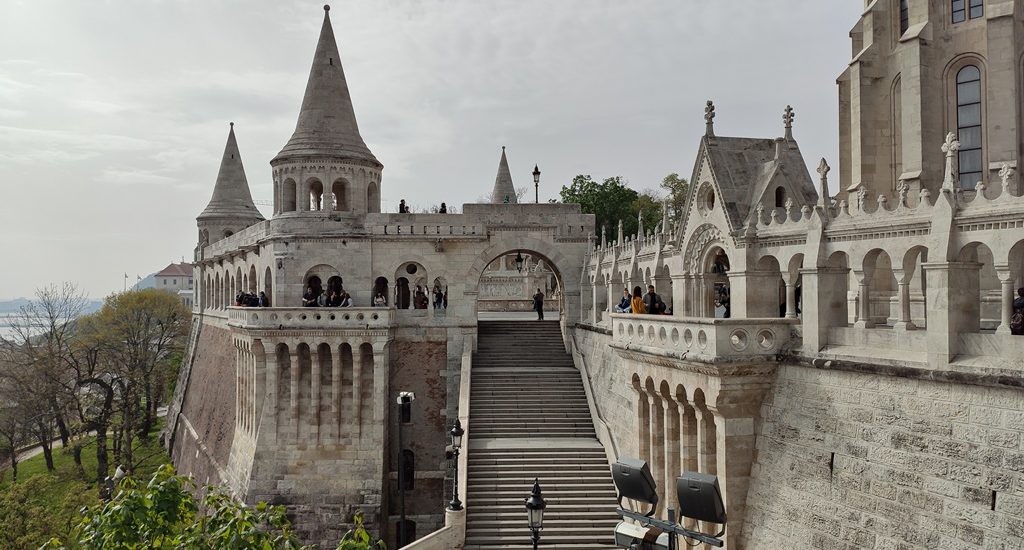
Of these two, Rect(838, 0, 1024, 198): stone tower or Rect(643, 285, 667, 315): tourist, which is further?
Rect(643, 285, 667, 315): tourist

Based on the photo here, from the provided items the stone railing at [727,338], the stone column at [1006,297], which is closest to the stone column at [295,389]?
the stone railing at [727,338]

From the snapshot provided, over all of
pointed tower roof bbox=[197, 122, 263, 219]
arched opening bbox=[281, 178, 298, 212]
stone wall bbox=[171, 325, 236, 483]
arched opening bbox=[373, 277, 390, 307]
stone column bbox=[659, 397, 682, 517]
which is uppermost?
pointed tower roof bbox=[197, 122, 263, 219]

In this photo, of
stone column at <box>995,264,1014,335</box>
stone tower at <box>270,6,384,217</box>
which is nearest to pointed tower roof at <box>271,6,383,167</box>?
stone tower at <box>270,6,384,217</box>

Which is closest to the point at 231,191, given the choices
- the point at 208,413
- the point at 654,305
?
the point at 208,413

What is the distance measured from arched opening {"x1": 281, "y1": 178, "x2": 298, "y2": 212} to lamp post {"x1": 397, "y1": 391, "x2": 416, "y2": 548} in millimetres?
8914

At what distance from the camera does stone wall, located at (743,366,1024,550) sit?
31.0 feet

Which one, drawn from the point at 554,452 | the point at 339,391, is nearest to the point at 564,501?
the point at 554,452

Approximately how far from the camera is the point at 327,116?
93.9 ft

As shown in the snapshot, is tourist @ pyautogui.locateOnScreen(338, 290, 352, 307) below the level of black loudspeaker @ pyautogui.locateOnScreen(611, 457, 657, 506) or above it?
above

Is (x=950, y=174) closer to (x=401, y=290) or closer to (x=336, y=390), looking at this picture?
(x=336, y=390)

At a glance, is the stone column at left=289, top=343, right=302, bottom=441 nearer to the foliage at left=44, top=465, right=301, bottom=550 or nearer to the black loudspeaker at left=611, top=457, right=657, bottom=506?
the foliage at left=44, top=465, right=301, bottom=550

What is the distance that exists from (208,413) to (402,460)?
1878 cm

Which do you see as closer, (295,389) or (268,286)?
(295,389)

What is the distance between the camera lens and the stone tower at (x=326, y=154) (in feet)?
92.4
